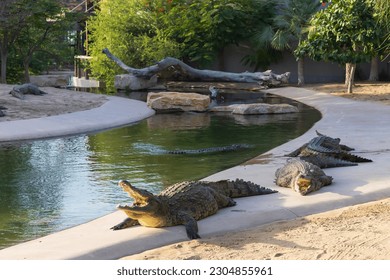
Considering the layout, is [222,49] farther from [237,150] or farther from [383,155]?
[383,155]

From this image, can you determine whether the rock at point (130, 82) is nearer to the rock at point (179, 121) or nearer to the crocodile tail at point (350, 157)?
the rock at point (179, 121)

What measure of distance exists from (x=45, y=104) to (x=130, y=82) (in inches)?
332

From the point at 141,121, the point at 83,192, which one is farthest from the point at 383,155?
the point at 141,121

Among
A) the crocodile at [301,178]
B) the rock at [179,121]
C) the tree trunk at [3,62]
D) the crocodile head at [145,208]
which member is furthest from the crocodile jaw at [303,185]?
the tree trunk at [3,62]

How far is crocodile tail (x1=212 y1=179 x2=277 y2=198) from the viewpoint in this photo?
7.67 metres

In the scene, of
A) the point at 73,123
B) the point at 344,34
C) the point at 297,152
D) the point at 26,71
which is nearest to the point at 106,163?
the point at 297,152

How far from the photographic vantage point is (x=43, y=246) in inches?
248

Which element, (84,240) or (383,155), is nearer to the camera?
(84,240)

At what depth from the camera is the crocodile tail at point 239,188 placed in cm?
767

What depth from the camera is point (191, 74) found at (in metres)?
27.3

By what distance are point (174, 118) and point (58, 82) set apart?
55.9 ft

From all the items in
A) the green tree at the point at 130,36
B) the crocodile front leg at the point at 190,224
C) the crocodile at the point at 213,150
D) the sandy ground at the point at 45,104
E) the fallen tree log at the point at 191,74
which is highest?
the green tree at the point at 130,36

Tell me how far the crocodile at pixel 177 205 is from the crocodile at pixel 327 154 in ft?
7.09

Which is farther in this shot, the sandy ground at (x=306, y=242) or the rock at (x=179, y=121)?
the rock at (x=179, y=121)
